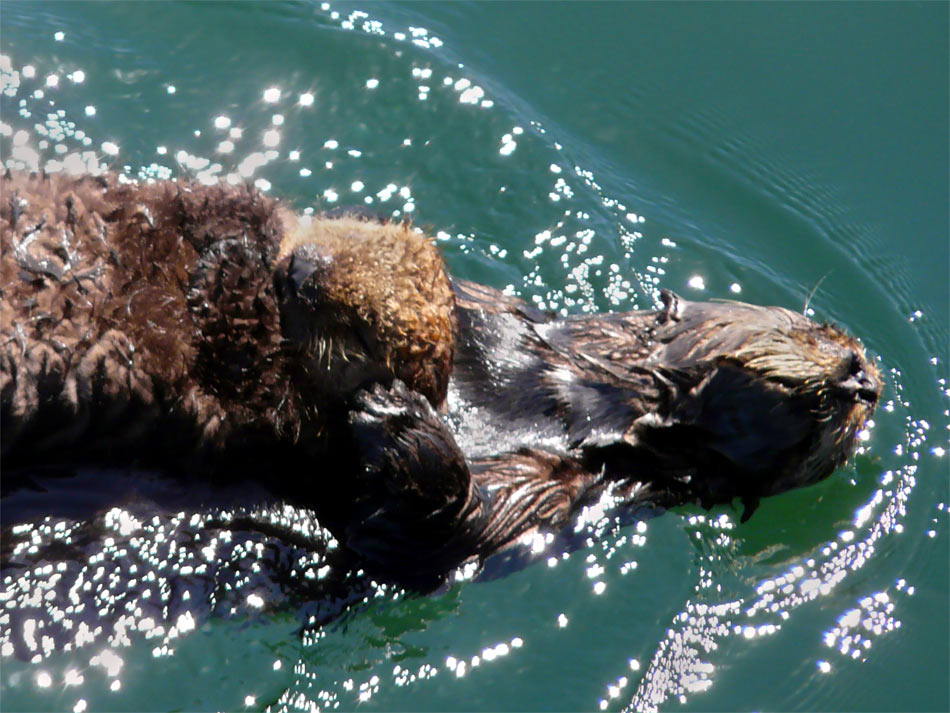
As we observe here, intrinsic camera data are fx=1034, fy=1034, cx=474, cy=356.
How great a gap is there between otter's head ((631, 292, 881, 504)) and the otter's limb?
0.42 m

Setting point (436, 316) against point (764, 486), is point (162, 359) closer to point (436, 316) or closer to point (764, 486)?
point (436, 316)

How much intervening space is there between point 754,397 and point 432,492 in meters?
1.17

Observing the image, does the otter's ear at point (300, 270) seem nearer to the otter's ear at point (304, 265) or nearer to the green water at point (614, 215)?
the otter's ear at point (304, 265)

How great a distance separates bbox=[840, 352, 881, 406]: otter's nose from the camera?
3.46 metres

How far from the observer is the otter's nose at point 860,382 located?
346 centimetres

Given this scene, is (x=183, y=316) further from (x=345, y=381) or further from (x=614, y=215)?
(x=614, y=215)

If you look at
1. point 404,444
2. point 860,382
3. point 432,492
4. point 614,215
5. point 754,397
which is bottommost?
point 432,492

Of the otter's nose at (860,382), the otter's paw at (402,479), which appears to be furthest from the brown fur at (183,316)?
the otter's nose at (860,382)

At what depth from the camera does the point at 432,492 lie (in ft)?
9.89

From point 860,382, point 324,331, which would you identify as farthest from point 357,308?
point 860,382

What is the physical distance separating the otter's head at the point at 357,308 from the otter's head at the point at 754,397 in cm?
94

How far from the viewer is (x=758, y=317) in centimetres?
361

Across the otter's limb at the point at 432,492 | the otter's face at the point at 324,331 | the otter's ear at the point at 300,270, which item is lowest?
the otter's limb at the point at 432,492

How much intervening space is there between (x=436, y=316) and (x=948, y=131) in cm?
396
